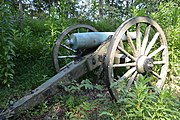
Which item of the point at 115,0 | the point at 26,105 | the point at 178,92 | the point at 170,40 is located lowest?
the point at 178,92

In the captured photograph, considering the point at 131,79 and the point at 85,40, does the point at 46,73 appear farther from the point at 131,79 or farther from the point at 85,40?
the point at 131,79

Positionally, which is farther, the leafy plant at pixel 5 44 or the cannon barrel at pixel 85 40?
the leafy plant at pixel 5 44

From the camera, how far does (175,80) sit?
4.40m

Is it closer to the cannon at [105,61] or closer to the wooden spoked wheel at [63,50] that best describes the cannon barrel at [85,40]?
the cannon at [105,61]

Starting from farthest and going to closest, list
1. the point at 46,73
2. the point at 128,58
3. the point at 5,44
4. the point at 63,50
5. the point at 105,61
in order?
the point at 63,50 → the point at 46,73 → the point at 5,44 → the point at 128,58 → the point at 105,61

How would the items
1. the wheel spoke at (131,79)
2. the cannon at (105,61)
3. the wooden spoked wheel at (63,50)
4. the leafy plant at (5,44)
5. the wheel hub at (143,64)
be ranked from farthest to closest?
the wooden spoked wheel at (63,50) < the leafy plant at (5,44) < the wheel hub at (143,64) < the wheel spoke at (131,79) < the cannon at (105,61)

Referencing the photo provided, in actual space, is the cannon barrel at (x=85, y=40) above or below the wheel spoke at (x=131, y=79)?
above

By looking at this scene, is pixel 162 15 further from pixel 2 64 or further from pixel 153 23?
pixel 2 64

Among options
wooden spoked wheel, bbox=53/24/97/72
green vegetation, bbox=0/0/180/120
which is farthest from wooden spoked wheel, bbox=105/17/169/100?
wooden spoked wheel, bbox=53/24/97/72

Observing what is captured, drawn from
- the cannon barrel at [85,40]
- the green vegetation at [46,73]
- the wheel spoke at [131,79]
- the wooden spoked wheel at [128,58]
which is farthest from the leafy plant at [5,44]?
the wheel spoke at [131,79]

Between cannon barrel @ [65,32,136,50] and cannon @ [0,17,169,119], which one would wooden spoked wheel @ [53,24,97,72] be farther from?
cannon barrel @ [65,32,136,50]

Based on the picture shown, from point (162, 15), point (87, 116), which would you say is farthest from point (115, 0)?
point (87, 116)

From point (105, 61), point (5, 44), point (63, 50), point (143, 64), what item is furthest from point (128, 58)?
point (5, 44)

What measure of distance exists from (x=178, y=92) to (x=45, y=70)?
7.72 feet
